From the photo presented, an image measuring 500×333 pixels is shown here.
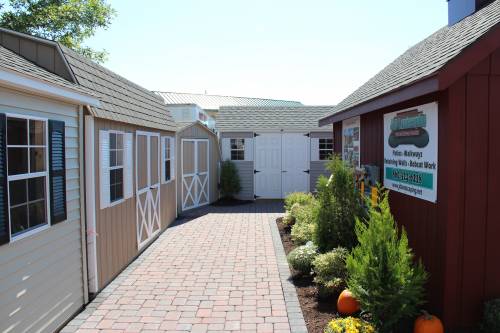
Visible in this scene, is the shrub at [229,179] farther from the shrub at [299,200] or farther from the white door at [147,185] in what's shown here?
the white door at [147,185]

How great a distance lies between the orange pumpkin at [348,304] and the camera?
16.4 ft

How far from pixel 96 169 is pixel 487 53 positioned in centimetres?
514

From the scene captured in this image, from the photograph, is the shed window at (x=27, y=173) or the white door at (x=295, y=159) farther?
the white door at (x=295, y=159)

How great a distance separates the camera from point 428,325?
4.21m

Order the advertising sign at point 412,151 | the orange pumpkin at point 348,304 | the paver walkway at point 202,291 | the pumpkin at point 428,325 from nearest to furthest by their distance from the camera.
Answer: the pumpkin at point 428,325 → the advertising sign at point 412,151 → the orange pumpkin at point 348,304 → the paver walkway at point 202,291

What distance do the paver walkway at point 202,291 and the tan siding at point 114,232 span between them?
0.72 feet

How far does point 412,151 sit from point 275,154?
36.7 feet

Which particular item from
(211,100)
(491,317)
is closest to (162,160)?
(491,317)

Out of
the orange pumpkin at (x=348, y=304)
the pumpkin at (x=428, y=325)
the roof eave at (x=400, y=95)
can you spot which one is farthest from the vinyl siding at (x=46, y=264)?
the roof eave at (x=400, y=95)

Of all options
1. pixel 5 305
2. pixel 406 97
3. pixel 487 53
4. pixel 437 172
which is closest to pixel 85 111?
pixel 5 305

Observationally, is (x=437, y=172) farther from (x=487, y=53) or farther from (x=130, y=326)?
(x=130, y=326)

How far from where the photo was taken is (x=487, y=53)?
13.7ft

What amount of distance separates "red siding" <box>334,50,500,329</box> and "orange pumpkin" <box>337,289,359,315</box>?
946 millimetres

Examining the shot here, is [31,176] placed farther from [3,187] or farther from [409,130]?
[409,130]
